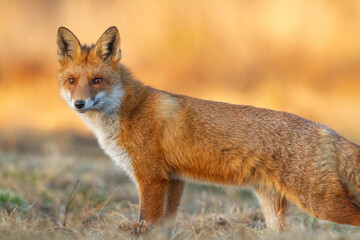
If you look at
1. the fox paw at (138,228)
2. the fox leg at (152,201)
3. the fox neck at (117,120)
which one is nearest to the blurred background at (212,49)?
the fox neck at (117,120)

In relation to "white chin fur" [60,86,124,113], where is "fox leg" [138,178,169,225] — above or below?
below

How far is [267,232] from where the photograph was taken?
4008mm

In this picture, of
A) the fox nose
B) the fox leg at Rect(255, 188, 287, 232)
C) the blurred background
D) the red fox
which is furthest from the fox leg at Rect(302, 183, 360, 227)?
the blurred background

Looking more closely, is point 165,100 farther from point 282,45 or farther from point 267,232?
point 282,45

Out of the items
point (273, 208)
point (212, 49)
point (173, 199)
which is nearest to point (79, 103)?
point (173, 199)

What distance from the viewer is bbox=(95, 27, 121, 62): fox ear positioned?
4.63 meters

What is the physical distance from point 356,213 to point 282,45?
8.73 m

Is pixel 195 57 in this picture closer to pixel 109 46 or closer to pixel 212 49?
pixel 212 49

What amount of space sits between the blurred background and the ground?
88.8 inches

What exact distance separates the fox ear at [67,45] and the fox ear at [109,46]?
0.23 meters

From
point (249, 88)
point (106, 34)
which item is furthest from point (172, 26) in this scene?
point (106, 34)

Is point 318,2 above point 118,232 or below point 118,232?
above

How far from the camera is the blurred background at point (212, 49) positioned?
442 inches

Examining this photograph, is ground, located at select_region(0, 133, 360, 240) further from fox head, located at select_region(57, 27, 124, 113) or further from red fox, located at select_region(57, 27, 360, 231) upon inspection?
fox head, located at select_region(57, 27, 124, 113)
